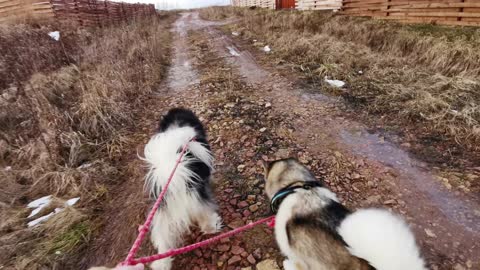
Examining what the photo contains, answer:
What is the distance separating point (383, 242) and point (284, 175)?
3.28ft

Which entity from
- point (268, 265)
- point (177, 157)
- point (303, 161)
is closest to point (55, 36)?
point (177, 157)

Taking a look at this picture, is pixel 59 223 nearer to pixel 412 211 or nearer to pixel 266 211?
pixel 266 211

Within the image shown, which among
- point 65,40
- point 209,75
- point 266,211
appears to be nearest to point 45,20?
point 65,40

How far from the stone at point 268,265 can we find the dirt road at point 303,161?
0.05 metres

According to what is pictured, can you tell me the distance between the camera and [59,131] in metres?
3.46

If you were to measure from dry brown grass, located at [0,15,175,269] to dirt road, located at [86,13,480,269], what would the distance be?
388mm

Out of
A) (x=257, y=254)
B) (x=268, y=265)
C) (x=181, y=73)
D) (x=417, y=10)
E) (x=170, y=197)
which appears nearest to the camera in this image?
(x=170, y=197)

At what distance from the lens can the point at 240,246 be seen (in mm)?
2232

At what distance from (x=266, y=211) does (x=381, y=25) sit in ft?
28.6

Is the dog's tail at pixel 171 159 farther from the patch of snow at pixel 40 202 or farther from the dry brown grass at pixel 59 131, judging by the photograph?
the patch of snow at pixel 40 202

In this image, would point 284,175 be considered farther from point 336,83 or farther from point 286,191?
point 336,83

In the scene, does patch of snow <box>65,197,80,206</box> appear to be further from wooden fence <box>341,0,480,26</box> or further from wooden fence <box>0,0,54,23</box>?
wooden fence <box>0,0,54,23</box>

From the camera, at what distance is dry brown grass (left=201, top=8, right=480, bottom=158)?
3.76 m

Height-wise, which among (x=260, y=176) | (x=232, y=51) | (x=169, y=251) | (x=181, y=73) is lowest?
(x=260, y=176)
